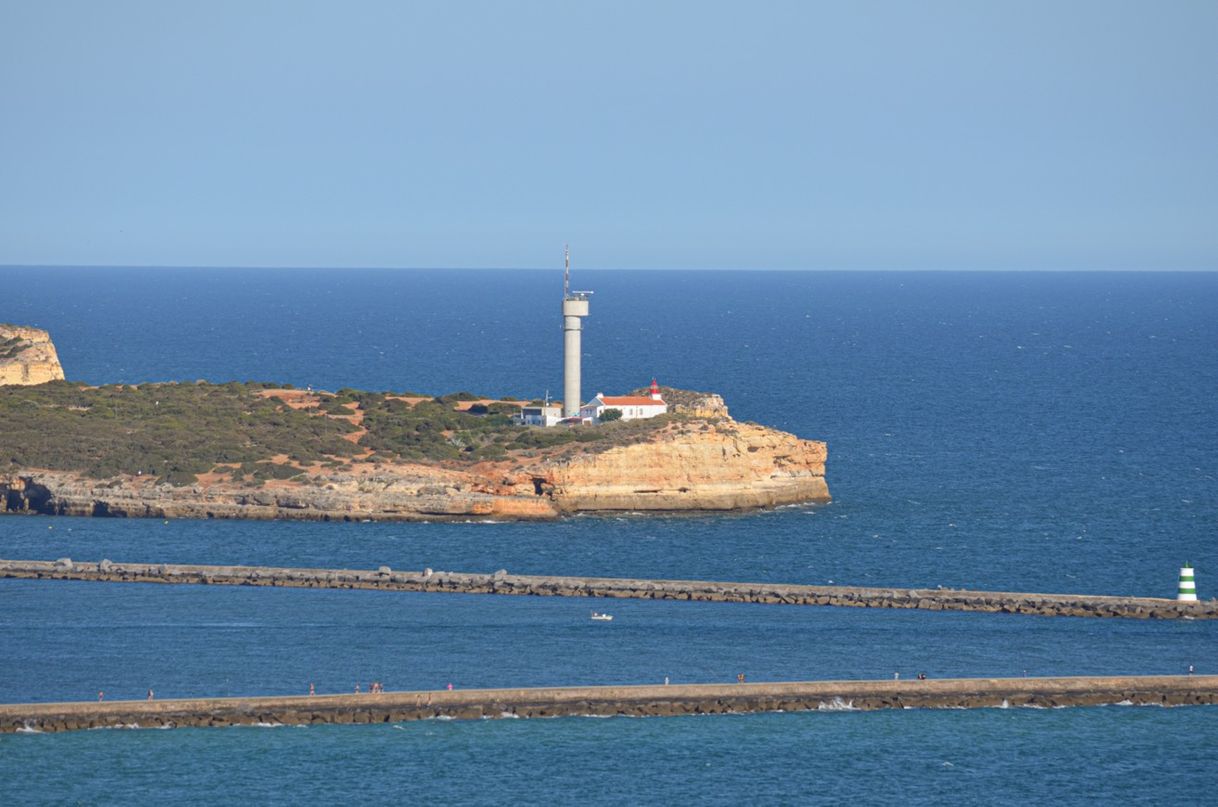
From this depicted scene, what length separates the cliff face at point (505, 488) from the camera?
8912 cm

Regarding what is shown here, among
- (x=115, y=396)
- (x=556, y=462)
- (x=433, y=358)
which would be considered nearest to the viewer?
(x=556, y=462)

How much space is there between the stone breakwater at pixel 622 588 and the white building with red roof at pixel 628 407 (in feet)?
82.3

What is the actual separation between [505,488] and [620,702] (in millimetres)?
31853

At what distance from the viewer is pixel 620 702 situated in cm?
5881

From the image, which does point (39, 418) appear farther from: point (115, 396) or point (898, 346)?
point (898, 346)

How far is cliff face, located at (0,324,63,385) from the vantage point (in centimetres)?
11681

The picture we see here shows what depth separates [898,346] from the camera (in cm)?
19750

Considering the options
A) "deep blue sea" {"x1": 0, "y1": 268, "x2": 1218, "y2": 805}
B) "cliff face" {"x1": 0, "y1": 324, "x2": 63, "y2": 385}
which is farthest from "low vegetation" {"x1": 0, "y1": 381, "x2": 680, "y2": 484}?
"deep blue sea" {"x1": 0, "y1": 268, "x2": 1218, "y2": 805}

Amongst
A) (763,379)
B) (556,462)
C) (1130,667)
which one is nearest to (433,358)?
(763,379)

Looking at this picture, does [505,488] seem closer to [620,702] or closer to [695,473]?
[695,473]

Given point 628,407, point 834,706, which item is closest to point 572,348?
point 628,407

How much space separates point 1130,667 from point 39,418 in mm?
57837

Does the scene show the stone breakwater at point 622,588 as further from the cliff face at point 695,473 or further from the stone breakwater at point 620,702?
the cliff face at point 695,473

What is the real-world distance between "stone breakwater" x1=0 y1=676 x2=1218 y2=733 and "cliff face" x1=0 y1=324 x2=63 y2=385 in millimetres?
63174
